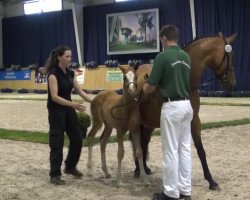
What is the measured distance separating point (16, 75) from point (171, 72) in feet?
102

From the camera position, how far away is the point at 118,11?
32188mm

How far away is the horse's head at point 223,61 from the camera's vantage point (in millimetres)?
6348

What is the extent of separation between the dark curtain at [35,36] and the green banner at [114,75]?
581cm

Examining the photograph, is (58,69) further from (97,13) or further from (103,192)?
(97,13)

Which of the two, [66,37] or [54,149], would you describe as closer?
[54,149]

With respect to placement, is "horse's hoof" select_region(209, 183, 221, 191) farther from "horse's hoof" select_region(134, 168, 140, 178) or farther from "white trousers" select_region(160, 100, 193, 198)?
"horse's hoof" select_region(134, 168, 140, 178)

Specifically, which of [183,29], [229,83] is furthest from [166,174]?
[183,29]

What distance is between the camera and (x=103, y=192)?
6141mm

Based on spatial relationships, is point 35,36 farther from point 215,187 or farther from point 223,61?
A: point 215,187

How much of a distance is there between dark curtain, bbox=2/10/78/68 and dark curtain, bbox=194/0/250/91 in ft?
34.3

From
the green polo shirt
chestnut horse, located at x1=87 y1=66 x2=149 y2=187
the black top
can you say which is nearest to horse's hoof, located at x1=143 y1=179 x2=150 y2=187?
chestnut horse, located at x1=87 y1=66 x2=149 y2=187

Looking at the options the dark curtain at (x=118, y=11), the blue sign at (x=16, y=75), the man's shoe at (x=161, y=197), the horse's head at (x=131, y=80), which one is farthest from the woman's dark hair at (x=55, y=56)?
the blue sign at (x=16, y=75)

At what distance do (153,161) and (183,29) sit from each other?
21.6m

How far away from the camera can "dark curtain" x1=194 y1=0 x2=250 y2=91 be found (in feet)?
86.2
